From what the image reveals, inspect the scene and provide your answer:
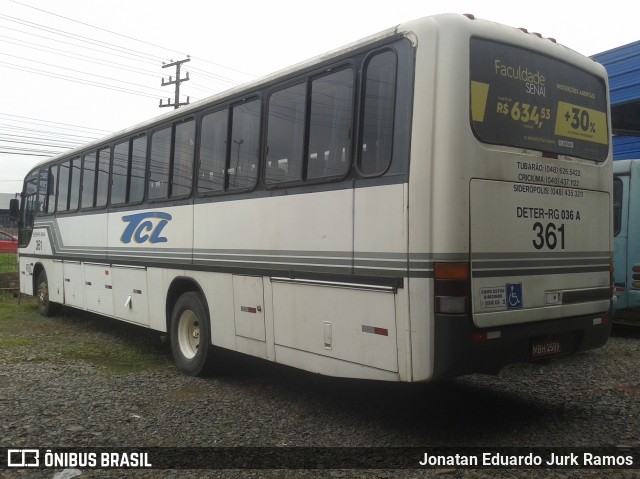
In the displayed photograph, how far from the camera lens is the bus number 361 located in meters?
5.19

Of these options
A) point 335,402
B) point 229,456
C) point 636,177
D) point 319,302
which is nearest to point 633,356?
point 636,177

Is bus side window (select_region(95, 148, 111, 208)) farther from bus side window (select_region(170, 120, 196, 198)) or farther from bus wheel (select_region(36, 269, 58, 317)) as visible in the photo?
bus wheel (select_region(36, 269, 58, 317))

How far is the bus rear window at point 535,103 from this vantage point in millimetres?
4977

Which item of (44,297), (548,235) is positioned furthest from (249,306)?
(44,297)

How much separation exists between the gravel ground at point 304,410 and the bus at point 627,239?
5.71 ft

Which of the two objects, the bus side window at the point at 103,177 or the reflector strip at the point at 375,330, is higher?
the bus side window at the point at 103,177

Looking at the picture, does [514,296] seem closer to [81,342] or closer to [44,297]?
[81,342]

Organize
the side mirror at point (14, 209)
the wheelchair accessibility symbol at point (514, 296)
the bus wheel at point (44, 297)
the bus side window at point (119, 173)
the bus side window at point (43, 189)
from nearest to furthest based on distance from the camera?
1. the wheelchair accessibility symbol at point (514, 296)
2. the bus side window at point (119, 173)
3. the bus wheel at point (44, 297)
4. the bus side window at point (43, 189)
5. the side mirror at point (14, 209)

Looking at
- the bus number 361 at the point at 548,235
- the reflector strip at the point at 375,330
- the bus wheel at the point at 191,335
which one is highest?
Answer: the bus number 361 at the point at 548,235

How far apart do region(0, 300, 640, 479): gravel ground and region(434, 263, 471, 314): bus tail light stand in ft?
3.78

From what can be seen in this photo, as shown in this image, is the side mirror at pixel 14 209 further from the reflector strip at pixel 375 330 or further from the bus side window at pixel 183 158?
the reflector strip at pixel 375 330

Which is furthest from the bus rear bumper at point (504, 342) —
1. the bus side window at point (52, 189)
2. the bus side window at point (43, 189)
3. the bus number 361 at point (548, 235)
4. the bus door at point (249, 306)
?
the bus side window at point (43, 189)

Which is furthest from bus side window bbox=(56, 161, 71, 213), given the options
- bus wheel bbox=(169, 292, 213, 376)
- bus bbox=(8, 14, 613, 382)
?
bus bbox=(8, 14, 613, 382)

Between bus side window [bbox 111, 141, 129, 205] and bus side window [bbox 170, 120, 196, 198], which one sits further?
bus side window [bbox 111, 141, 129, 205]
